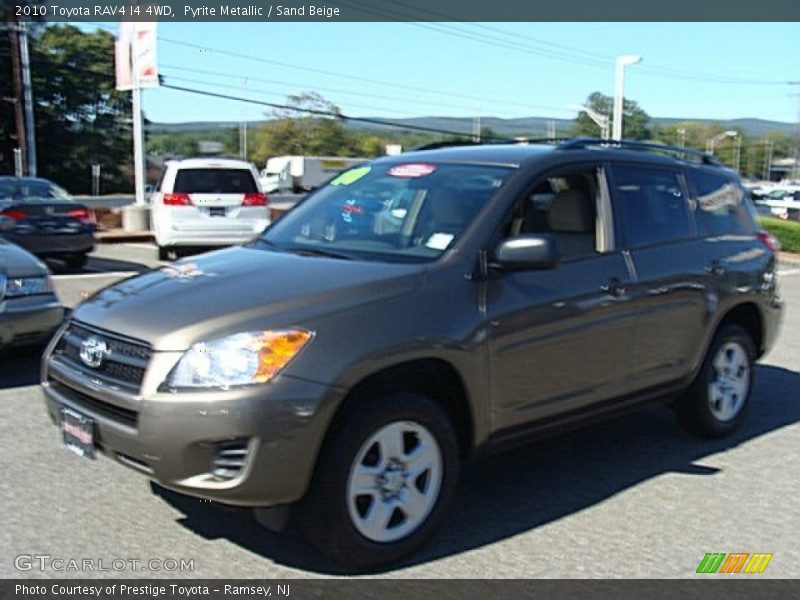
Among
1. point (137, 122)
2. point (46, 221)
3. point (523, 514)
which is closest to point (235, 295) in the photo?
point (523, 514)

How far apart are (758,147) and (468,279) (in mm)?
140993

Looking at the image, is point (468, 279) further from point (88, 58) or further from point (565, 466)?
point (88, 58)

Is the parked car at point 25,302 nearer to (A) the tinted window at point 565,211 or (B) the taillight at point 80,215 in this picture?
(A) the tinted window at point 565,211

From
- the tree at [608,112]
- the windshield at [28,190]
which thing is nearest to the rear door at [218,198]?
the windshield at [28,190]

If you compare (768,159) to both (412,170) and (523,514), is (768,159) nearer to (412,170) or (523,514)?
(412,170)

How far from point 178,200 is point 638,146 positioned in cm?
990

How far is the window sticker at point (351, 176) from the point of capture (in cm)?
501

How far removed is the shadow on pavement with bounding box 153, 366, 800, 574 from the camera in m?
3.91

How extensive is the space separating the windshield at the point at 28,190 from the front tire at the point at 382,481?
1080 centimetres

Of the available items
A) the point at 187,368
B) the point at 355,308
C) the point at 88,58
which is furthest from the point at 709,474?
the point at 88,58

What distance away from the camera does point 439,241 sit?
4.12 metres

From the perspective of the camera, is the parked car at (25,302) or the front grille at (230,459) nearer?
the front grille at (230,459)

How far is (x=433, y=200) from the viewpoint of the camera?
440 centimetres

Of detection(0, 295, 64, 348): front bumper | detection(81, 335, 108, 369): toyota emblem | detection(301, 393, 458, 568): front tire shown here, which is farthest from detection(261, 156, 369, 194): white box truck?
detection(301, 393, 458, 568): front tire
